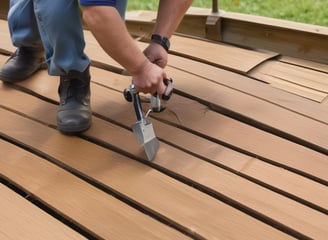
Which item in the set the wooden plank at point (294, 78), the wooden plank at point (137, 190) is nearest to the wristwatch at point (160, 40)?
the wooden plank at point (137, 190)

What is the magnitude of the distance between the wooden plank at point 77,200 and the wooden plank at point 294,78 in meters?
0.86

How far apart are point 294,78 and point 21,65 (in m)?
1.04

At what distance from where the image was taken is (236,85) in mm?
2008

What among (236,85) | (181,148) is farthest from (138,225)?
(236,85)

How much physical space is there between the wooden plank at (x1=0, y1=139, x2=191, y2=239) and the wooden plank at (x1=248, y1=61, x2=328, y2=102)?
2.81ft

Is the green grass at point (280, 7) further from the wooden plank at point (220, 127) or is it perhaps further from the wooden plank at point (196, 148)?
the wooden plank at point (196, 148)

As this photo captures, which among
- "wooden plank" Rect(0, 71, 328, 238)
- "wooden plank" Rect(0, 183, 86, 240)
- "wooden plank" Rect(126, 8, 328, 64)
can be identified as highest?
"wooden plank" Rect(126, 8, 328, 64)

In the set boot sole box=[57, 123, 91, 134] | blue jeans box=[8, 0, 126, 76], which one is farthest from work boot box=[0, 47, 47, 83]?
boot sole box=[57, 123, 91, 134]

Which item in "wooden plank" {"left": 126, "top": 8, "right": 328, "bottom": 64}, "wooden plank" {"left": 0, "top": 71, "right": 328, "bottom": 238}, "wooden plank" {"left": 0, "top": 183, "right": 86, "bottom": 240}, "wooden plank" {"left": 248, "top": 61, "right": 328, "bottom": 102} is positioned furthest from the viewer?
"wooden plank" {"left": 126, "top": 8, "right": 328, "bottom": 64}

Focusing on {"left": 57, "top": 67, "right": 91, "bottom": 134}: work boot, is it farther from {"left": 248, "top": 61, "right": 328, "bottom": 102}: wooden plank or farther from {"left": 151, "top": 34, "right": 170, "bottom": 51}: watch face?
{"left": 248, "top": 61, "right": 328, "bottom": 102}: wooden plank

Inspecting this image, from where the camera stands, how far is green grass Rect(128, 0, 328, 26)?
355 cm

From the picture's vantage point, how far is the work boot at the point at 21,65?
209 centimetres

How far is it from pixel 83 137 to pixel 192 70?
57 centimetres

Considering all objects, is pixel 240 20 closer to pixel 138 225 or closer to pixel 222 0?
pixel 138 225
